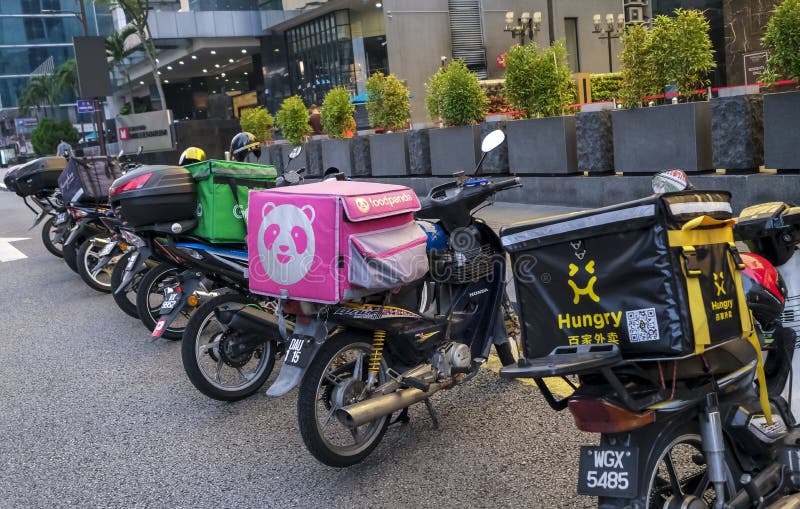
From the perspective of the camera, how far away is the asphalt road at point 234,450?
138 inches

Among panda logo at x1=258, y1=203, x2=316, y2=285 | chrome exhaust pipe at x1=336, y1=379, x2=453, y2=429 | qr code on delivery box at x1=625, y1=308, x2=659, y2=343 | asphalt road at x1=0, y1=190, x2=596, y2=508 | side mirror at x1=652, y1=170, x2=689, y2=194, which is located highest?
side mirror at x1=652, y1=170, x2=689, y2=194

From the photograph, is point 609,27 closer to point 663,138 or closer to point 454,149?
point 454,149

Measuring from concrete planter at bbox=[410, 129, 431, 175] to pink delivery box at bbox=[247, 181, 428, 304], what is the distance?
933cm

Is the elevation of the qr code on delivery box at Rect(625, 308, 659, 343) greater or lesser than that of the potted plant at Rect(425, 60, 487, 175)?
lesser

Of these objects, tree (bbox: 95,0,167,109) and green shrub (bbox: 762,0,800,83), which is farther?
tree (bbox: 95,0,167,109)

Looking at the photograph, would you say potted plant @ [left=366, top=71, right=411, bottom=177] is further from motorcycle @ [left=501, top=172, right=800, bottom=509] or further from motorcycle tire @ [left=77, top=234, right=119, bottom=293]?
motorcycle @ [left=501, top=172, right=800, bottom=509]

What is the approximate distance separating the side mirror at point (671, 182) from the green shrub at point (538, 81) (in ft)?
27.2

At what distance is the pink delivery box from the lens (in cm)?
359

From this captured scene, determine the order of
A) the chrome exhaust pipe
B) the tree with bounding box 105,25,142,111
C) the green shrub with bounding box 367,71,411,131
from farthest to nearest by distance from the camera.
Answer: the tree with bounding box 105,25,142,111 < the green shrub with bounding box 367,71,411,131 < the chrome exhaust pipe

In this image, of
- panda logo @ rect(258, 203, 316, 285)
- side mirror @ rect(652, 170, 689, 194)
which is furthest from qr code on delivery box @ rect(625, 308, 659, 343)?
panda logo @ rect(258, 203, 316, 285)

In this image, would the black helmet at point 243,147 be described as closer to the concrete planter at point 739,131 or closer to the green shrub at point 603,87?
the concrete planter at point 739,131

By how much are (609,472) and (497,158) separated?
952cm

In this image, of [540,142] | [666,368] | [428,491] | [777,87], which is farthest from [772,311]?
[540,142]

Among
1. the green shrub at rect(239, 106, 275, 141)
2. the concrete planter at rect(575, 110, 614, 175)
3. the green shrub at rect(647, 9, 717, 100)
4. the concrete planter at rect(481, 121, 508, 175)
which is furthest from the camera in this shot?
the green shrub at rect(239, 106, 275, 141)
